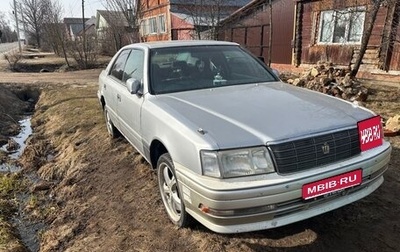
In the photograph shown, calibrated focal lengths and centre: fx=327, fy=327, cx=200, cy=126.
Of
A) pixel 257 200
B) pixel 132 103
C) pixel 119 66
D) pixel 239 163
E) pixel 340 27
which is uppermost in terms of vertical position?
pixel 340 27

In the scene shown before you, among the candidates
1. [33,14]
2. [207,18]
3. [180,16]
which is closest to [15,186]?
[207,18]

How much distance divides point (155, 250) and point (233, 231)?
34.8 inches

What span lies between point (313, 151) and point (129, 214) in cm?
208

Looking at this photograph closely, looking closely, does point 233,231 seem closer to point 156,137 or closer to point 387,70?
point 156,137

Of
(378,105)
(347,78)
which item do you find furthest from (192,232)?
(347,78)

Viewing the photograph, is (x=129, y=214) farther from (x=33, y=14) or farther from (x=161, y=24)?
(x=33, y=14)

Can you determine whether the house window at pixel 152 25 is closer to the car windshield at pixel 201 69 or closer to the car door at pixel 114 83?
the car door at pixel 114 83

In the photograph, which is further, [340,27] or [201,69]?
[340,27]

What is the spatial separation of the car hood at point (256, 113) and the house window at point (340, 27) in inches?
332

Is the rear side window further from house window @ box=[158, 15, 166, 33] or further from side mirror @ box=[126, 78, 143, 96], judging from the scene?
house window @ box=[158, 15, 166, 33]

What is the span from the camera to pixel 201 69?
3740 millimetres

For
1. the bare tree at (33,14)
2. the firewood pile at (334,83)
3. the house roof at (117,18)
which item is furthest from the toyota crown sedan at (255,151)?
the bare tree at (33,14)

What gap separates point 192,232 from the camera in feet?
9.50

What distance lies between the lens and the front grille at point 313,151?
2.28 m
